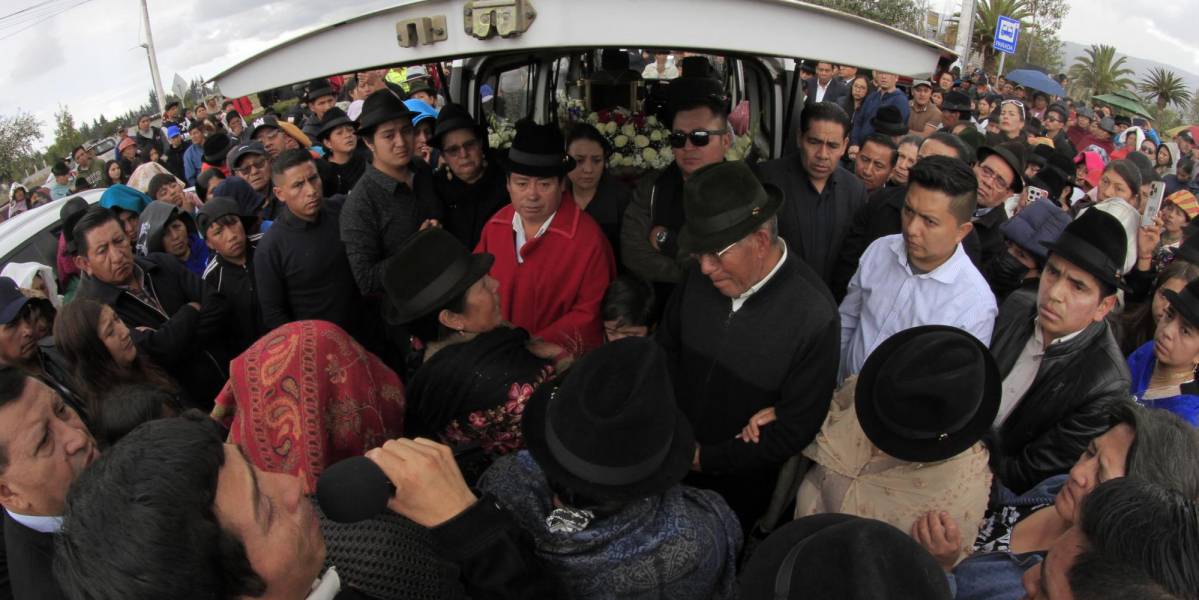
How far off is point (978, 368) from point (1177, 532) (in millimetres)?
612

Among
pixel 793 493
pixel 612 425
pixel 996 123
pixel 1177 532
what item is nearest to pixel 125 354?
pixel 612 425

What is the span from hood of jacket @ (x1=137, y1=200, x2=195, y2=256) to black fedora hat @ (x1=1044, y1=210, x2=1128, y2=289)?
16.9 ft

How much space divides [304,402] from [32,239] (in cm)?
566

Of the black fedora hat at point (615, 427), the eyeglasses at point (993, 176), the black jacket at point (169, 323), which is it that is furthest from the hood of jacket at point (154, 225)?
the eyeglasses at point (993, 176)

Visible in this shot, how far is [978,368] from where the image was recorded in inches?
69.0

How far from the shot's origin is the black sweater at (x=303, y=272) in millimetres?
3619

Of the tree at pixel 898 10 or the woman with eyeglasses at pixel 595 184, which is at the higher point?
the tree at pixel 898 10

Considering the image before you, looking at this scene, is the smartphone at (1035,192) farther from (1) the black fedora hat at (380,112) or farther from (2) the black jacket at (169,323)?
(2) the black jacket at (169,323)

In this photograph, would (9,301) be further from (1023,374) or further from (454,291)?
(1023,374)

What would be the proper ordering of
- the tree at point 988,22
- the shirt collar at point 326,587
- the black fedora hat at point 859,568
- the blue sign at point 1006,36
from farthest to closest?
the tree at point 988,22 → the blue sign at point 1006,36 → the shirt collar at point 326,587 → the black fedora hat at point 859,568

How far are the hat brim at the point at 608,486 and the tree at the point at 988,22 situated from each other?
113 ft

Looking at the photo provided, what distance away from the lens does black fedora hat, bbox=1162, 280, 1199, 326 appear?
2564 millimetres

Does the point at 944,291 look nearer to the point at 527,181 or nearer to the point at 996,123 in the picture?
the point at 527,181

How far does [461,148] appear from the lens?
3.85 meters
